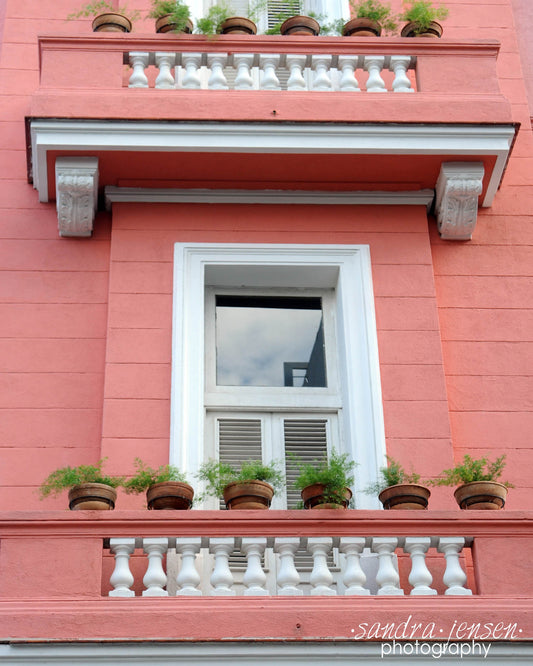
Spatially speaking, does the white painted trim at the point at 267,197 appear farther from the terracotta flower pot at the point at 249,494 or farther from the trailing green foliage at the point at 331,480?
the terracotta flower pot at the point at 249,494

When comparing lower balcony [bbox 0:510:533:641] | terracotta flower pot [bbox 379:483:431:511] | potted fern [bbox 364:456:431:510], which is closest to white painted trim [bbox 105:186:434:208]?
potted fern [bbox 364:456:431:510]

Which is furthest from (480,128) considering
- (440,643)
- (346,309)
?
(440,643)

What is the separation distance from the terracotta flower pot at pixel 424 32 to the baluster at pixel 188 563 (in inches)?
220

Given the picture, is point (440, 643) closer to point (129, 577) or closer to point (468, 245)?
point (129, 577)

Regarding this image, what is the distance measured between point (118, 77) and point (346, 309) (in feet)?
9.37

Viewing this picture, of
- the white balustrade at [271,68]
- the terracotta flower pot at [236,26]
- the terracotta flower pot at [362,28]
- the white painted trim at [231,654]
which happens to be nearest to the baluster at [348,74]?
the white balustrade at [271,68]

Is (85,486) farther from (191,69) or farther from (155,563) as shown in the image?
(191,69)

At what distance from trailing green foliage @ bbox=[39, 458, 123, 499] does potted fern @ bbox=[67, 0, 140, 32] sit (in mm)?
4339

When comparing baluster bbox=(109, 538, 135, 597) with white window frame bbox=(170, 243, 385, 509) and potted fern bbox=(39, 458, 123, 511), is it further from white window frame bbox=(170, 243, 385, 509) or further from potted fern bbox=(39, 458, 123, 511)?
white window frame bbox=(170, 243, 385, 509)

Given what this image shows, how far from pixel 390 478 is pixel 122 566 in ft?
6.90

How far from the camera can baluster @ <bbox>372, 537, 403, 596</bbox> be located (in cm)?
920

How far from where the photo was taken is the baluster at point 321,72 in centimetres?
1216

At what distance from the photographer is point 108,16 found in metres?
12.5

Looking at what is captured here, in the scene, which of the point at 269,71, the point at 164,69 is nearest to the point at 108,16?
the point at 164,69
